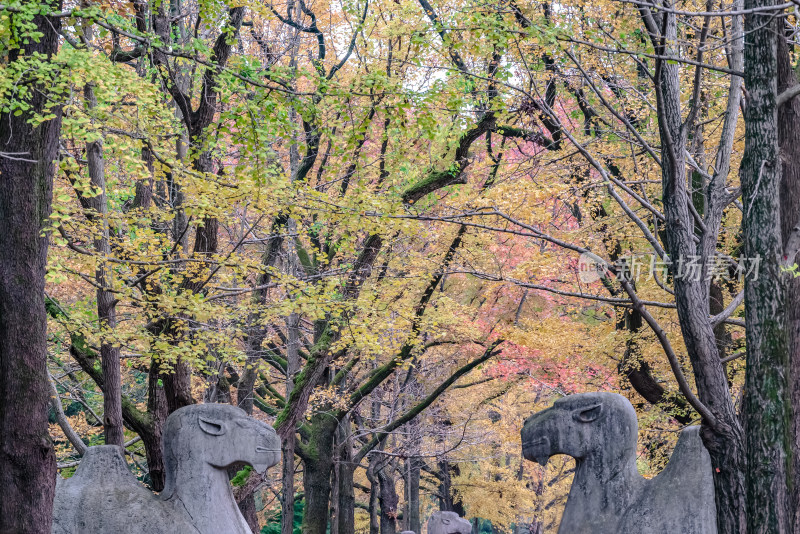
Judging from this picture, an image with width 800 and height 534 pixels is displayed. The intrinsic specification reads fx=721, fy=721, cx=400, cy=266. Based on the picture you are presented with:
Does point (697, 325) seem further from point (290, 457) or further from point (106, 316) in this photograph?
point (290, 457)

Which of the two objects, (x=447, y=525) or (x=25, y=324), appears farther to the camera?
(x=447, y=525)

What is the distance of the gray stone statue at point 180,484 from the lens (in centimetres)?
552

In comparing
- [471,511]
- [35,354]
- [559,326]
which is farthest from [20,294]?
[471,511]

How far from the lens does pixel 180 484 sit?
19.0 ft

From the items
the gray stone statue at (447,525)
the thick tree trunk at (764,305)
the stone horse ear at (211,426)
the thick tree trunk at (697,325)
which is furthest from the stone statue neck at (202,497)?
the gray stone statue at (447,525)

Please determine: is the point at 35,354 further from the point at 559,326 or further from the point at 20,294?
the point at 559,326

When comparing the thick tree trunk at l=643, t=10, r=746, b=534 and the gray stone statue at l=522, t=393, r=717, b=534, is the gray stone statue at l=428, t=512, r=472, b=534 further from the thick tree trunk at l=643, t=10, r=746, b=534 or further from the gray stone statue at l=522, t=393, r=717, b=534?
the thick tree trunk at l=643, t=10, r=746, b=534

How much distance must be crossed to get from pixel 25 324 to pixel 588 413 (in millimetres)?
4194

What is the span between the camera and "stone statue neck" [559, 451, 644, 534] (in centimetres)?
543

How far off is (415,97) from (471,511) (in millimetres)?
19059

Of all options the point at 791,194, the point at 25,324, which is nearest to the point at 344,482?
the point at 25,324

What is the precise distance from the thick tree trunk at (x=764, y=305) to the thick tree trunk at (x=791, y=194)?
132 millimetres

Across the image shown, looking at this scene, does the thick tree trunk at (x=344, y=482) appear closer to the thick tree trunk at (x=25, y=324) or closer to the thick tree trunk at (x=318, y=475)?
the thick tree trunk at (x=318, y=475)

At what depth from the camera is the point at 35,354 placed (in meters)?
5.10
